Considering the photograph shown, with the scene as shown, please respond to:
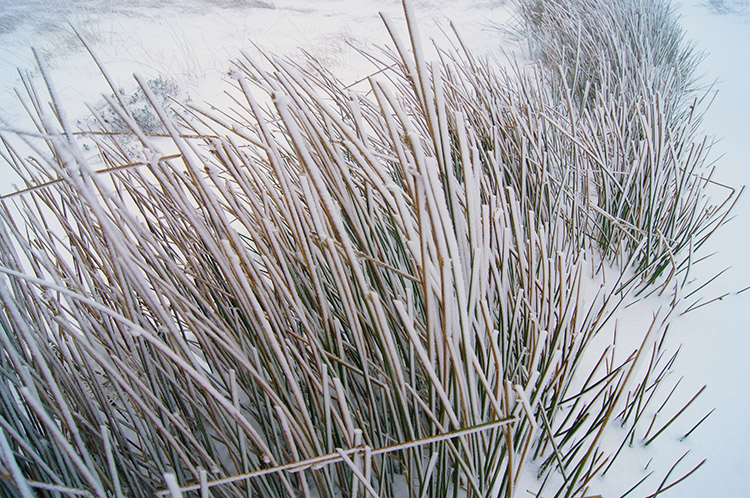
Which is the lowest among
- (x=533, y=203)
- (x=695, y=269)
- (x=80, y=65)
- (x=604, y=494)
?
(x=604, y=494)

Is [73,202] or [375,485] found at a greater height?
[73,202]

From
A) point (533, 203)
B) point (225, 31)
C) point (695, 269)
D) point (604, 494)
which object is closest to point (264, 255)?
point (604, 494)

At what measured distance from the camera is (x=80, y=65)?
2816 mm

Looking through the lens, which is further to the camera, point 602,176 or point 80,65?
point 80,65

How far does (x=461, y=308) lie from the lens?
304 mm

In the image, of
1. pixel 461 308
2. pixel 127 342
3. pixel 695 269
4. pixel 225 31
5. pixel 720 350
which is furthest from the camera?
pixel 225 31

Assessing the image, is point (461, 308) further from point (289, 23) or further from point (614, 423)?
point (289, 23)

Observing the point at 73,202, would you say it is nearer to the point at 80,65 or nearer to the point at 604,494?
the point at 604,494

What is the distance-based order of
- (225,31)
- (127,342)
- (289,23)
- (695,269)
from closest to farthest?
(127,342)
(695,269)
(225,31)
(289,23)

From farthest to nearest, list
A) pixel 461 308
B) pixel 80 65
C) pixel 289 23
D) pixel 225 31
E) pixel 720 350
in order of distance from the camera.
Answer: pixel 289 23, pixel 225 31, pixel 80 65, pixel 720 350, pixel 461 308

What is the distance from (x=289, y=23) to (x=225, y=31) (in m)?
0.61

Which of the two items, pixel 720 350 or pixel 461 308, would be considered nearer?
pixel 461 308

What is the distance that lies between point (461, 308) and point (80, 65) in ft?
11.8

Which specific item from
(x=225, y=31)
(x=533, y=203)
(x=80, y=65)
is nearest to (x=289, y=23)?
(x=225, y=31)
